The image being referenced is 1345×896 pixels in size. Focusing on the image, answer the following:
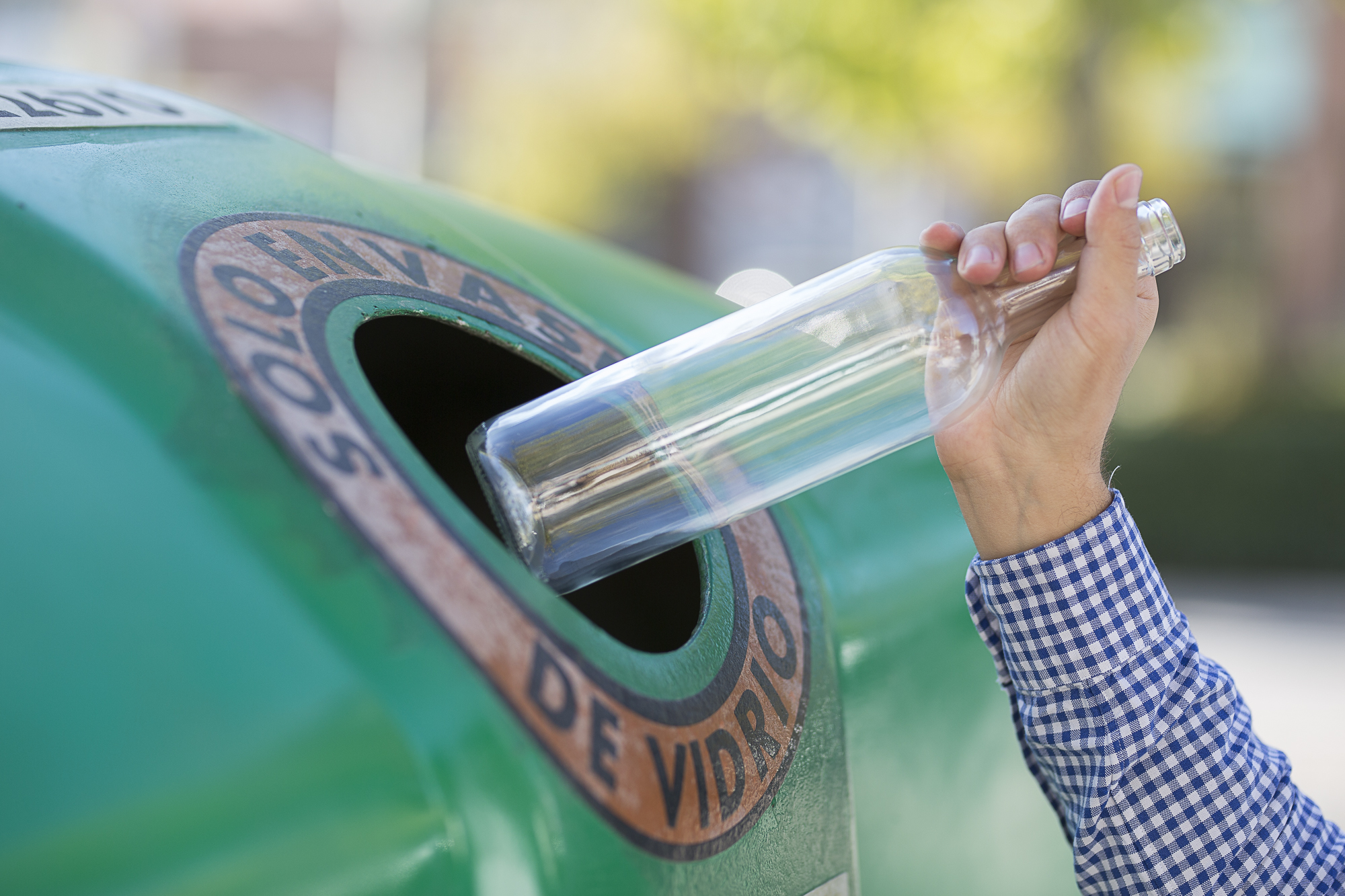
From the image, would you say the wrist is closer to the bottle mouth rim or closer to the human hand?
the human hand

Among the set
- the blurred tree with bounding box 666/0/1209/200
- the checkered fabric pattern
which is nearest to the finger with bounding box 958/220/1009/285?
the checkered fabric pattern

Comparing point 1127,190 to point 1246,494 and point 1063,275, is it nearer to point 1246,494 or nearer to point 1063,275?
point 1063,275

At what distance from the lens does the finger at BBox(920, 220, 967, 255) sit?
1.17 m

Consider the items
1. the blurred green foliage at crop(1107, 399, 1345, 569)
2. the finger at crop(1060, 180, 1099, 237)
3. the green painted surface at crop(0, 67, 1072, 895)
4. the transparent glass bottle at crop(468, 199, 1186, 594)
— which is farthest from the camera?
the blurred green foliage at crop(1107, 399, 1345, 569)

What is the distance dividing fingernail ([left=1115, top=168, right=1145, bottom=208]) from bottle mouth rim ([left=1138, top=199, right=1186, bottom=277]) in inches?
1.5

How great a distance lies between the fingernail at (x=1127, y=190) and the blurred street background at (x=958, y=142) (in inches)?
11.7

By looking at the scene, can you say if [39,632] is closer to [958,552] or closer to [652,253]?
[958,552]

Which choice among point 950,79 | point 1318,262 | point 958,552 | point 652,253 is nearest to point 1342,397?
point 950,79

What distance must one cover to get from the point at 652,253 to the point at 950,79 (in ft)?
43.2

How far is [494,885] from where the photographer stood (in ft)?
2.42

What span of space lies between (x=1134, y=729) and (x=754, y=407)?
1.43ft

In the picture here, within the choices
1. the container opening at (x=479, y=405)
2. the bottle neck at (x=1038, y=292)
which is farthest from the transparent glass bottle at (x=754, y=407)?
the container opening at (x=479, y=405)

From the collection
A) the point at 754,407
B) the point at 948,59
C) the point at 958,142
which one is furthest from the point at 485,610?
the point at 958,142

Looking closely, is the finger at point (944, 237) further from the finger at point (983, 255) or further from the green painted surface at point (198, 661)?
the green painted surface at point (198, 661)
